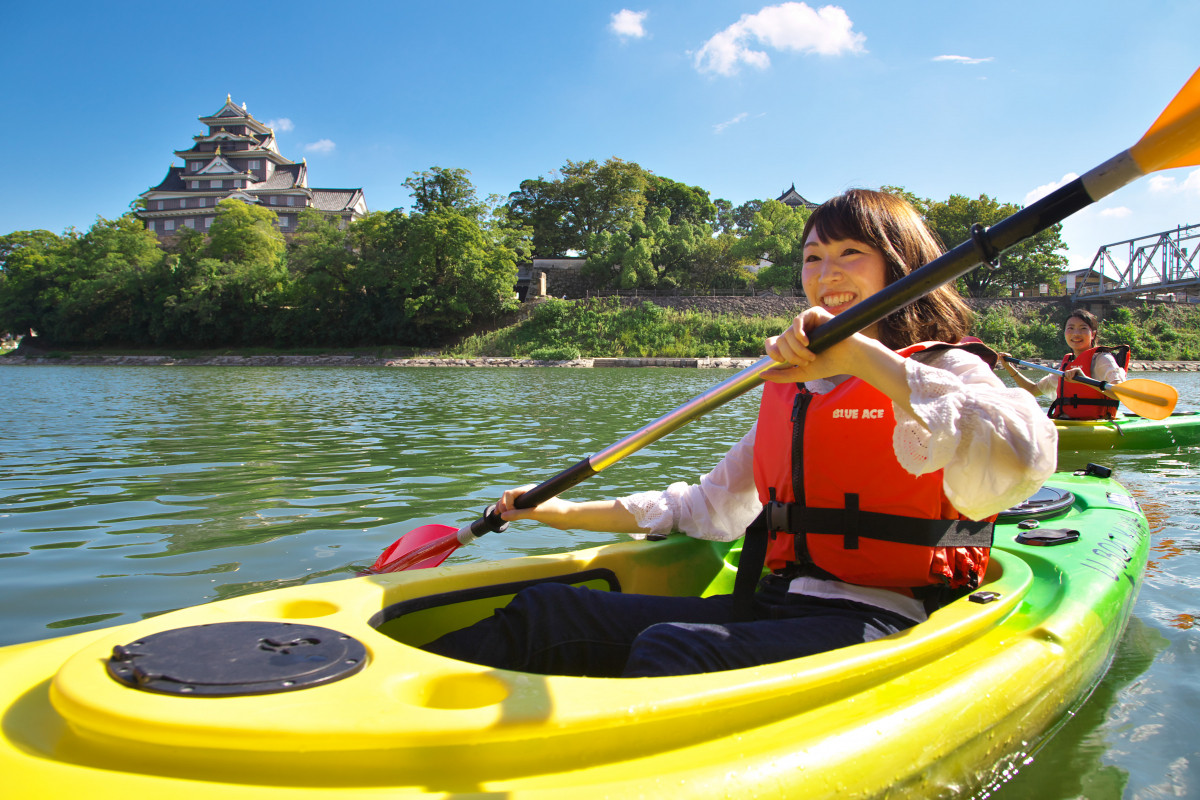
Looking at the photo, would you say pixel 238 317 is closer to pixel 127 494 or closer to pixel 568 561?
pixel 127 494

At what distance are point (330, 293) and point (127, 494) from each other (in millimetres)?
33505

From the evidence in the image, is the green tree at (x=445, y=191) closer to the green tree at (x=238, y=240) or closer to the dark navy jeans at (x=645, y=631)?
the green tree at (x=238, y=240)

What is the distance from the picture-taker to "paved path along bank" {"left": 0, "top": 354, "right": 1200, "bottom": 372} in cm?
2873

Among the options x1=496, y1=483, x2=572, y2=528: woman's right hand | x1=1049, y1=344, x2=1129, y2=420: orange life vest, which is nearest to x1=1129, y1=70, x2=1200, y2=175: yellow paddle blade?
x1=496, y1=483, x2=572, y2=528: woman's right hand

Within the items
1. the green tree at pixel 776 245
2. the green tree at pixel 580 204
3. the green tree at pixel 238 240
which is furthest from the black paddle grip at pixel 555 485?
the green tree at pixel 580 204

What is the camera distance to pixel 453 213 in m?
35.2

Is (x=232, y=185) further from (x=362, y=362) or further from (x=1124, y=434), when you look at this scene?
(x=1124, y=434)

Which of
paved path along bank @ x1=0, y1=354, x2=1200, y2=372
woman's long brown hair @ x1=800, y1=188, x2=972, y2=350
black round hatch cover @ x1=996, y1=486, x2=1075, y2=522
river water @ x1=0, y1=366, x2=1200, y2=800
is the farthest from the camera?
paved path along bank @ x1=0, y1=354, x2=1200, y2=372

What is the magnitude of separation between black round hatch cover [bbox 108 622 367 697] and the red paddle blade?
1101mm

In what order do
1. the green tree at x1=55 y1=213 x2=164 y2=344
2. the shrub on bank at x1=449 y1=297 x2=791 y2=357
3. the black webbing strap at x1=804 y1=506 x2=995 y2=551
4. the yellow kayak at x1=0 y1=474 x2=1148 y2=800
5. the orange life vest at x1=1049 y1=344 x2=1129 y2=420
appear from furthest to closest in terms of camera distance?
the green tree at x1=55 y1=213 x2=164 y2=344, the shrub on bank at x1=449 y1=297 x2=791 y2=357, the orange life vest at x1=1049 y1=344 x2=1129 y2=420, the black webbing strap at x1=804 y1=506 x2=995 y2=551, the yellow kayak at x1=0 y1=474 x2=1148 y2=800

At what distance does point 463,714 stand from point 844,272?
48.1 inches

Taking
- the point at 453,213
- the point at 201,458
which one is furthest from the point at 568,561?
the point at 453,213

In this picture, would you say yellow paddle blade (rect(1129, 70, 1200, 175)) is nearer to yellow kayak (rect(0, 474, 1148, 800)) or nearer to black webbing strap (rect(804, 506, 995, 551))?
black webbing strap (rect(804, 506, 995, 551))

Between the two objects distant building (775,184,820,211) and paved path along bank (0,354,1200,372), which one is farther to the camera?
distant building (775,184,820,211)
